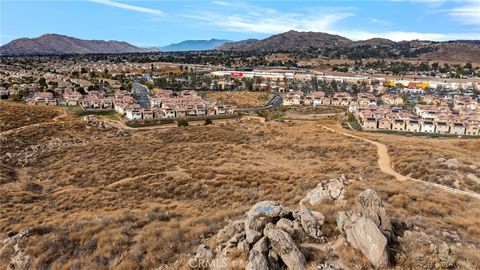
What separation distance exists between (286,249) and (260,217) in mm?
1989

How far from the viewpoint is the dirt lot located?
13258 mm

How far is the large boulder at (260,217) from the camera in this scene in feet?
35.8

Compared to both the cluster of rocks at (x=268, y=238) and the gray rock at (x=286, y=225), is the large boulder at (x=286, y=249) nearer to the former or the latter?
the cluster of rocks at (x=268, y=238)

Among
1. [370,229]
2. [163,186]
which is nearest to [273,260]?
[370,229]

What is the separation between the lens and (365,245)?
10320 mm

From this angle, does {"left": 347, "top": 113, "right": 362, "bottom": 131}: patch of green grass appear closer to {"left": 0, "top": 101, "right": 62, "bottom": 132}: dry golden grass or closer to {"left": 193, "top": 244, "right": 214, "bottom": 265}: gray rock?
{"left": 193, "top": 244, "right": 214, "bottom": 265}: gray rock

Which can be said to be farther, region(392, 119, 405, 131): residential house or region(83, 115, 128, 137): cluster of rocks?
region(392, 119, 405, 131): residential house

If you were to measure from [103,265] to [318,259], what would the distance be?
7.74 metres

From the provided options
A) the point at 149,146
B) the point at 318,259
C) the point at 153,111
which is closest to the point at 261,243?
the point at 318,259

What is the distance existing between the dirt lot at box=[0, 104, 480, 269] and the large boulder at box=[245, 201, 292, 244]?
2.57 metres

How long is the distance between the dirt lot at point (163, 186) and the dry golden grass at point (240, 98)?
43805 mm

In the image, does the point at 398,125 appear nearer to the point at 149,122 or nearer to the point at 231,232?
the point at 149,122

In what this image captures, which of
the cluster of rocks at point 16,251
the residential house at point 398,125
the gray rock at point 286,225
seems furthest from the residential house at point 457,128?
the cluster of rocks at point 16,251

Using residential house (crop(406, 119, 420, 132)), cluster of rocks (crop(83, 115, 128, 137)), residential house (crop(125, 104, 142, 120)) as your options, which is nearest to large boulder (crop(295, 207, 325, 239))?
cluster of rocks (crop(83, 115, 128, 137))
